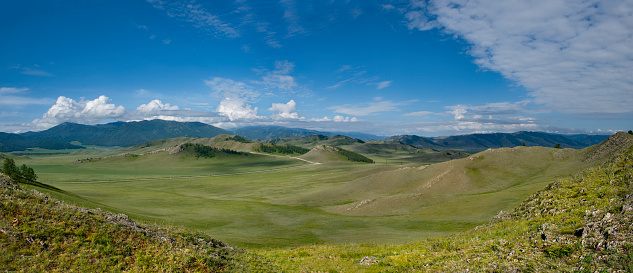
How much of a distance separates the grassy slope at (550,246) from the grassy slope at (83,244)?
569 cm

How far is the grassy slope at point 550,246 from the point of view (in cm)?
1154

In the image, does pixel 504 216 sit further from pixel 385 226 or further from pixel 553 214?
pixel 385 226

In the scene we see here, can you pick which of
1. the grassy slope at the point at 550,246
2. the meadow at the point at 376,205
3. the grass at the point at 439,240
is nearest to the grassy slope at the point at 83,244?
the grass at the point at 439,240

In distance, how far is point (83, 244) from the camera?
13.8 meters

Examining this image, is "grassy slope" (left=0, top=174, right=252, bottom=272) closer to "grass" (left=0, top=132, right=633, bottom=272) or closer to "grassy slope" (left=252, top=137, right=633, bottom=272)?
"grass" (left=0, top=132, right=633, bottom=272)

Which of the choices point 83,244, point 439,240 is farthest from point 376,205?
point 83,244

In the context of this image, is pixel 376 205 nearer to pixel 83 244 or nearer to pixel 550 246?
pixel 550 246

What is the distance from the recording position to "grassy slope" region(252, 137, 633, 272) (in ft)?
37.9

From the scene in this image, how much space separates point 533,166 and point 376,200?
62584 mm

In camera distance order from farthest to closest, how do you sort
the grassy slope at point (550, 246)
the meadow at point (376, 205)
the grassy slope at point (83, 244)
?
the meadow at point (376, 205), the grassy slope at point (83, 244), the grassy slope at point (550, 246)

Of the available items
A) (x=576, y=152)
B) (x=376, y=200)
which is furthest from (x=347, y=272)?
(x=576, y=152)

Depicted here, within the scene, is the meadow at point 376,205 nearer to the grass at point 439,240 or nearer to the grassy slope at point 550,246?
the grass at point 439,240

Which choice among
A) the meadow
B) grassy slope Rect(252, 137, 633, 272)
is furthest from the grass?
the meadow

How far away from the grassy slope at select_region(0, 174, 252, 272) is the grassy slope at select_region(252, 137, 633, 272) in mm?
5688
